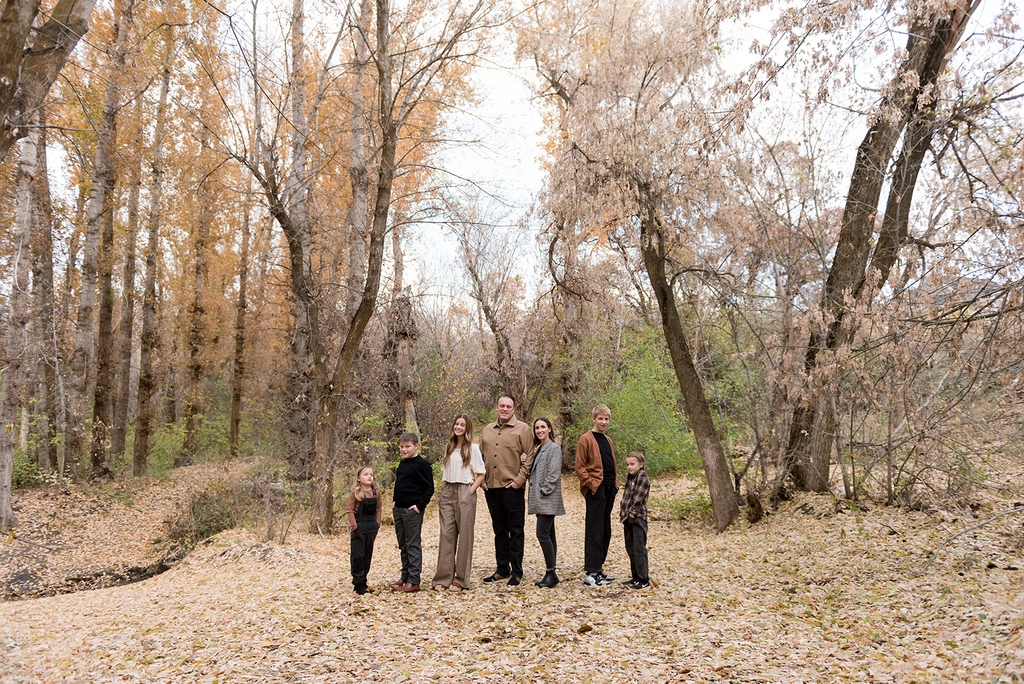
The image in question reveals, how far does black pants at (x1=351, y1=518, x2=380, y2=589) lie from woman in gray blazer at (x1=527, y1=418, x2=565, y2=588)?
5.16 feet

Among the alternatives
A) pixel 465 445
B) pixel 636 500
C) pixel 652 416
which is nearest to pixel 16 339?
pixel 465 445

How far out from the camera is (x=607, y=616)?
209 inches

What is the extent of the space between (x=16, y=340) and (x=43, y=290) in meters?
2.64

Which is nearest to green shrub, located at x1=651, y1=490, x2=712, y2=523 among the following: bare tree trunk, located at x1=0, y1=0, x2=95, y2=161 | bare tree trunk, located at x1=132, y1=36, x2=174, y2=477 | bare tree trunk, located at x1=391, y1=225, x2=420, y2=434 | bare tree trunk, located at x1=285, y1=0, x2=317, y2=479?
bare tree trunk, located at x1=391, y1=225, x2=420, y2=434

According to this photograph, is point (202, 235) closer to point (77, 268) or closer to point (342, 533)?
point (77, 268)

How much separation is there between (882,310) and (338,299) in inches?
452

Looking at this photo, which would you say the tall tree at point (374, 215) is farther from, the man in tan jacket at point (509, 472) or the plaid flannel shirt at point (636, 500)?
the plaid flannel shirt at point (636, 500)

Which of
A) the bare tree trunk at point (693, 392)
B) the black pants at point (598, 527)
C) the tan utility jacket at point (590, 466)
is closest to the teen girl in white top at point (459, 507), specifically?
the tan utility jacket at point (590, 466)

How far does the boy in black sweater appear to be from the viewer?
6.11m

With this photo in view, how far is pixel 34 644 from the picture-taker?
4.78m

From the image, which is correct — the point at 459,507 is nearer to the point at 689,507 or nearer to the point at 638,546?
the point at 638,546

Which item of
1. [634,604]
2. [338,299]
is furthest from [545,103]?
[634,604]

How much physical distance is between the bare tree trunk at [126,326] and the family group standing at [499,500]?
38.8 feet

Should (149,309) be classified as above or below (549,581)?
above
